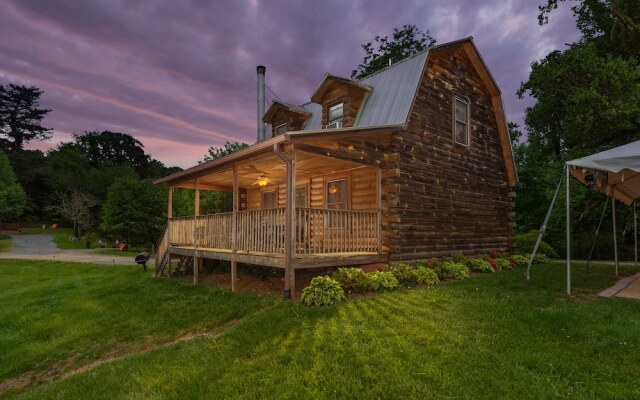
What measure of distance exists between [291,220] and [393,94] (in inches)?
250

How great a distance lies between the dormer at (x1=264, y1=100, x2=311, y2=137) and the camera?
15.1 m

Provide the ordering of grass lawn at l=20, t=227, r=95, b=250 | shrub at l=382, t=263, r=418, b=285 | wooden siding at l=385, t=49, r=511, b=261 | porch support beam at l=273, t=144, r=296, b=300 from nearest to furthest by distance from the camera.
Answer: porch support beam at l=273, t=144, r=296, b=300 < shrub at l=382, t=263, r=418, b=285 < wooden siding at l=385, t=49, r=511, b=261 < grass lawn at l=20, t=227, r=95, b=250

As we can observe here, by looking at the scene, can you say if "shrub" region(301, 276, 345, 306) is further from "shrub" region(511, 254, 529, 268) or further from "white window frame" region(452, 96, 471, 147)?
"shrub" region(511, 254, 529, 268)

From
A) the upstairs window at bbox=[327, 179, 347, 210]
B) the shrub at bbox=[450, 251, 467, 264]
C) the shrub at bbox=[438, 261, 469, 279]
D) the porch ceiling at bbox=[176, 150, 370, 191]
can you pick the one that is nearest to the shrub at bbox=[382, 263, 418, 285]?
the shrub at bbox=[438, 261, 469, 279]

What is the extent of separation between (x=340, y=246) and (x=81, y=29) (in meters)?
14.3

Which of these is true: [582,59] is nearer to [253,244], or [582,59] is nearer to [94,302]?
[253,244]

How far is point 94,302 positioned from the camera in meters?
10.6

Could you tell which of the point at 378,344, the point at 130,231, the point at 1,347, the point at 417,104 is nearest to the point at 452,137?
the point at 417,104

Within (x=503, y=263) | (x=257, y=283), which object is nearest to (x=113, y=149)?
(x=257, y=283)

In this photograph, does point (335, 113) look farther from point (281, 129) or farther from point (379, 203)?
point (379, 203)

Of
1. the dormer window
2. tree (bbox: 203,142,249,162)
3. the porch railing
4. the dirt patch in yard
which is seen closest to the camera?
the porch railing

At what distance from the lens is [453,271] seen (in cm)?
1008

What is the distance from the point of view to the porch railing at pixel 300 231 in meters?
8.61

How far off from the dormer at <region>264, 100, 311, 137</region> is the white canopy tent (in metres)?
10.00
